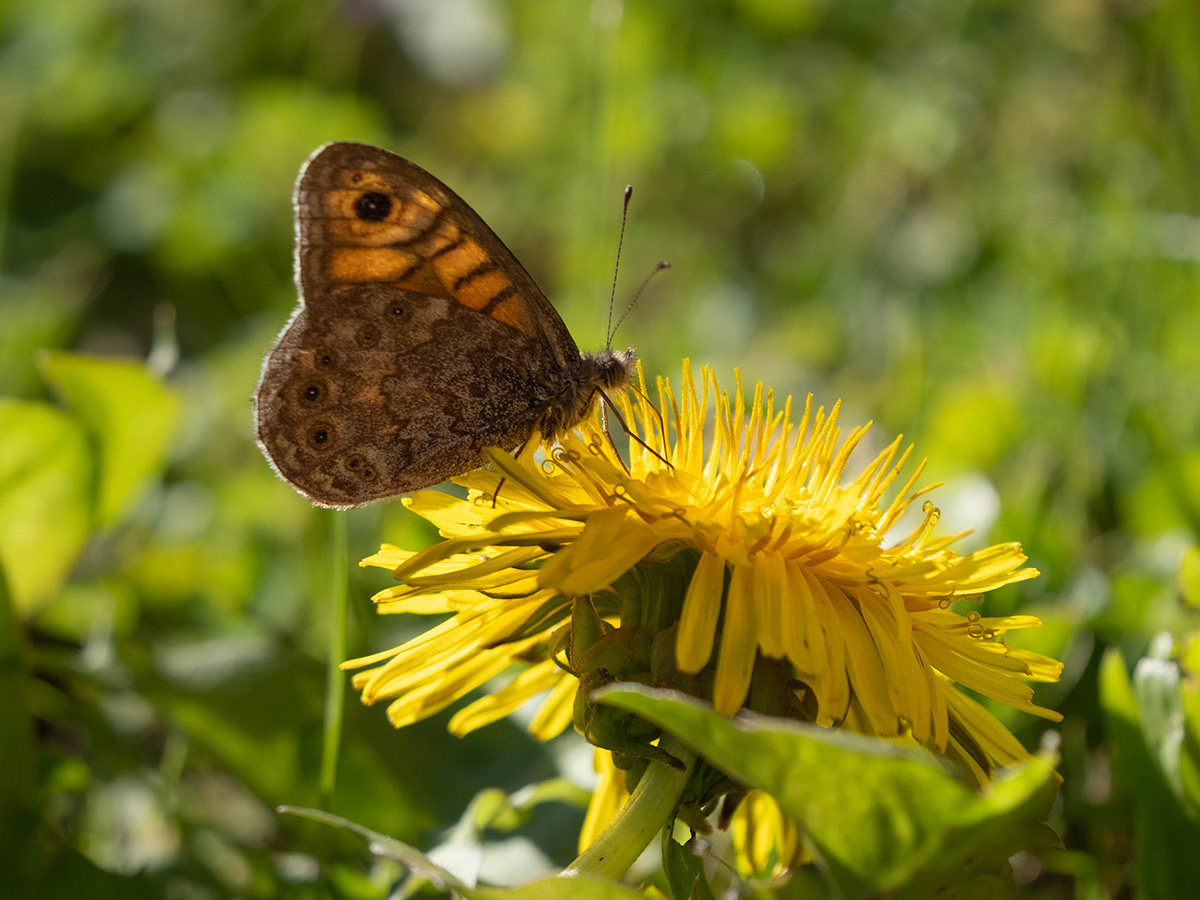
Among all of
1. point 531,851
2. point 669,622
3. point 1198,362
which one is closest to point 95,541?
point 531,851

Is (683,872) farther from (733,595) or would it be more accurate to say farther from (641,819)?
(733,595)

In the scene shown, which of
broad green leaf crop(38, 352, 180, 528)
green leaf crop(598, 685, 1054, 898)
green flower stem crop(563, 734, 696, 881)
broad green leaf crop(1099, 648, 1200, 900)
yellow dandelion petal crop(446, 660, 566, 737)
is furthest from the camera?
broad green leaf crop(38, 352, 180, 528)

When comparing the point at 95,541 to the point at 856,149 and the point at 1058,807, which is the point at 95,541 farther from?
the point at 856,149

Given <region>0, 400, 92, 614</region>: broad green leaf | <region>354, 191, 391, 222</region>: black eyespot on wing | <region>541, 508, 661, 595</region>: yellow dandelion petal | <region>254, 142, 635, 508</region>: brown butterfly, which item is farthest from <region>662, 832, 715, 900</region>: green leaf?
<region>0, 400, 92, 614</region>: broad green leaf

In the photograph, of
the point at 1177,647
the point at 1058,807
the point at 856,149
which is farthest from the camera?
the point at 856,149

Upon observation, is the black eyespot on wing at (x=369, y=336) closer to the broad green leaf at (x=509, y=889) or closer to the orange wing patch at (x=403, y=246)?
the orange wing patch at (x=403, y=246)

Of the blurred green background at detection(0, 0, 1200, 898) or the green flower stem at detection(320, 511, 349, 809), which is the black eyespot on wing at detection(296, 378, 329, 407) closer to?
the green flower stem at detection(320, 511, 349, 809)

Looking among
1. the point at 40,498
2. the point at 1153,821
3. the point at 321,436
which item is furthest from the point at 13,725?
the point at 1153,821
